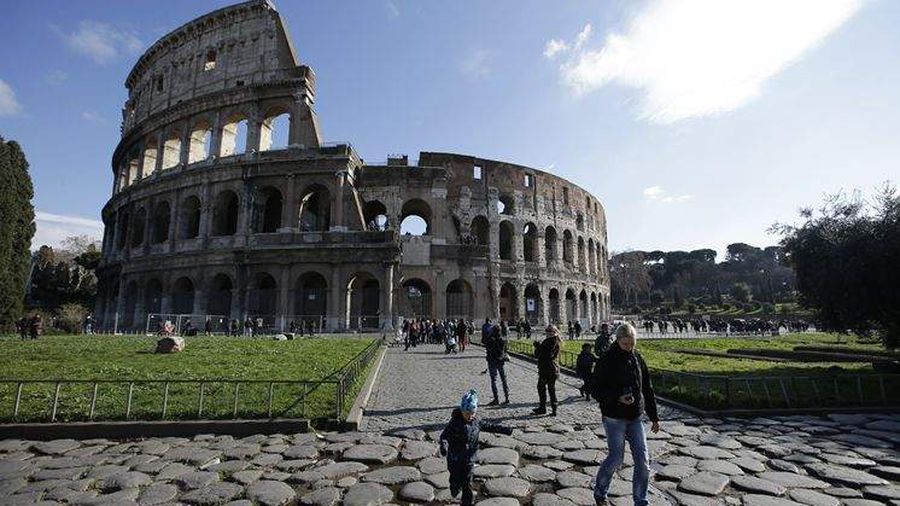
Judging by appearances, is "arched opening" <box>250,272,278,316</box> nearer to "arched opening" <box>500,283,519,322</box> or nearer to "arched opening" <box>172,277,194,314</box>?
"arched opening" <box>172,277,194,314</box>

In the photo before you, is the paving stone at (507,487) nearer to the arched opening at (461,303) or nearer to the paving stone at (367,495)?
the paving stone at (367,495)

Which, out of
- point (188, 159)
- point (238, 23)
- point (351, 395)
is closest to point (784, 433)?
point (351, 395)

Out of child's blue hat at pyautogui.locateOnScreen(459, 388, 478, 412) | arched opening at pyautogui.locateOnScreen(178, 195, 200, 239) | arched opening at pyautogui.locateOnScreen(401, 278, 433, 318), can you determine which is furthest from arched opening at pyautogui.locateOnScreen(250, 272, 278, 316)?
child's blue hat at pyautogui.locateOnScreen(459, 388, 478, 412)

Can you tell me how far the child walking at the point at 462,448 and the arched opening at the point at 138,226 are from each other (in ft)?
117

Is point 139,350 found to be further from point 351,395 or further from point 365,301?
point 365,301

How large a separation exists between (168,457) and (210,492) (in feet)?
4.39

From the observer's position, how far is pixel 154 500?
3713mm

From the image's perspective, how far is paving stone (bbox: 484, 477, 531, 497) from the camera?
153 inches

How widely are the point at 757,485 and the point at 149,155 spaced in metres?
41.6

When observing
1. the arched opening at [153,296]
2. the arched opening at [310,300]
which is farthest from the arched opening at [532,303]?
the arched opening at [153,296]

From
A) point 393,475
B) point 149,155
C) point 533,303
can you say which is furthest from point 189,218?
point 393,475

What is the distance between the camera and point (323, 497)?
3.80m

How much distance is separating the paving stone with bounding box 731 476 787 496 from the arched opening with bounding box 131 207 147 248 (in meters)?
36.9

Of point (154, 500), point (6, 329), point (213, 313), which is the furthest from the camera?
point (213, 313)
